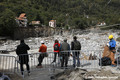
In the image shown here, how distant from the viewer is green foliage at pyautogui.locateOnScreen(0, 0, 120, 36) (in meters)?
101

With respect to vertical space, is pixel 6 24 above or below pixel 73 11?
below

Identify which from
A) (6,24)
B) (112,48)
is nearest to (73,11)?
(6,24)

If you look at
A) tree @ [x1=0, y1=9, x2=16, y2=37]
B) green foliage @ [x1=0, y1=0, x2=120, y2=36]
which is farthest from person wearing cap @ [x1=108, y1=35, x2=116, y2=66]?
green foliage @ [x1=0, y1=0, x2=120, y2=36]

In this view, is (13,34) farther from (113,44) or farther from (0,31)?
(113,44)

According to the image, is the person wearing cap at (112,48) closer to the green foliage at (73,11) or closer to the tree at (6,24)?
the tree at (6,24)

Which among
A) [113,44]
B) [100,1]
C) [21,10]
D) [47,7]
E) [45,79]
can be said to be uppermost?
[100,1]

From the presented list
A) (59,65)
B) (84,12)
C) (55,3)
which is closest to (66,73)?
(59,65)

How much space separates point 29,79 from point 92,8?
541 ft

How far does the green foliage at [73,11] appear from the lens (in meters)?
101

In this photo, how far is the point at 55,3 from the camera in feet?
472

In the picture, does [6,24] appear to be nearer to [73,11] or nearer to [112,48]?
[112,48]

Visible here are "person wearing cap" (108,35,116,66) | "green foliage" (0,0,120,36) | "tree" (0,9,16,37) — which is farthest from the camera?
"green foliage" (0,0,120,36)

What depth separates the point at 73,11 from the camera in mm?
151375

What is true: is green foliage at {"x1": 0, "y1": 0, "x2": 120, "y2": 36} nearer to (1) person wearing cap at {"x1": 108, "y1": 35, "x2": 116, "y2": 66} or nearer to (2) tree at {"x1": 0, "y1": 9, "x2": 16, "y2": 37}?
(2) tree at {"x1": 0, "y1": 9, "x2": 16, "y2": 37}
